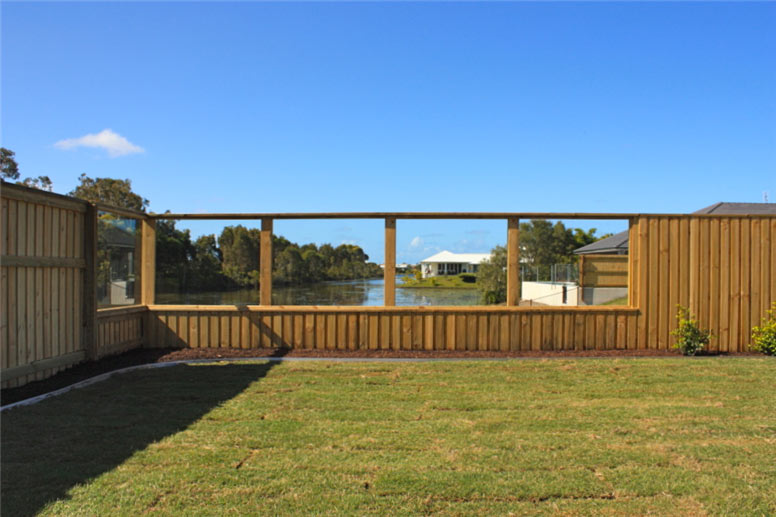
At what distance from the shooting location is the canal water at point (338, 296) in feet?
22.5

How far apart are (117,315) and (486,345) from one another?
482 centimetres

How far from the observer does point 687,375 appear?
5238mm

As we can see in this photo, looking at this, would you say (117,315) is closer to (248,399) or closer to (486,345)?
(248,399)

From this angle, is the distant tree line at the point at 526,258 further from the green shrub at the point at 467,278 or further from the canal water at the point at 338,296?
the canal water at the point at 338,296

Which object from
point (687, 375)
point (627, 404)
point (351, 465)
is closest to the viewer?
point (351, 465)

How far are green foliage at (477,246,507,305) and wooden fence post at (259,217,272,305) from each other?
2.96 m

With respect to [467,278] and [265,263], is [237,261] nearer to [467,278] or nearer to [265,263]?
[265,263]

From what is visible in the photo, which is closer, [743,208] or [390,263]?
[390,263]

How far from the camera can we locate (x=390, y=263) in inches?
271

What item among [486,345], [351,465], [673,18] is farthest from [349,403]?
[673,18]

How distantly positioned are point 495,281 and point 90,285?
17.2ft

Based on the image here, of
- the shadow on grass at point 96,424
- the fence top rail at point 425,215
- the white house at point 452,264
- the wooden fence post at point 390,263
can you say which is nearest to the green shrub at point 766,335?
the fence top rail at point 425,215

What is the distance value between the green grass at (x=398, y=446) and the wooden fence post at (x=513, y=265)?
1.73 metres

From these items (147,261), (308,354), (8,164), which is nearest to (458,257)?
(308,354)
